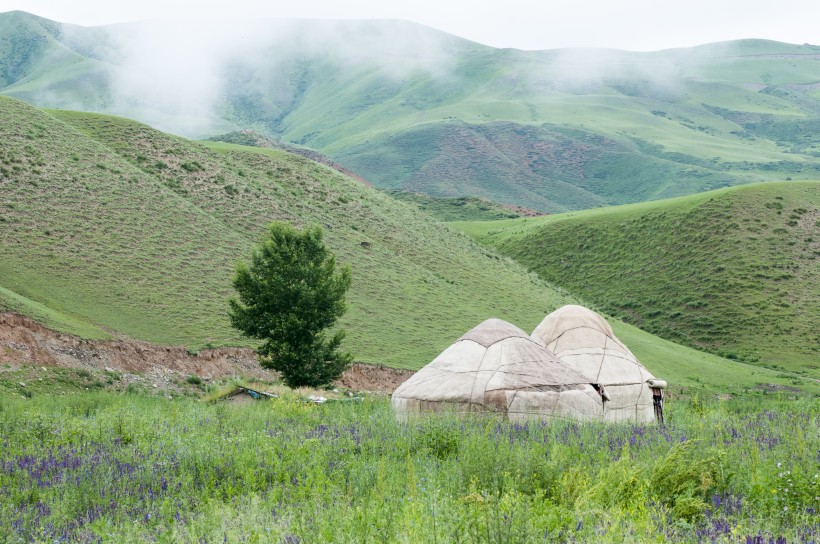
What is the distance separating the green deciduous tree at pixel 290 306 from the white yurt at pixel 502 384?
8.45m

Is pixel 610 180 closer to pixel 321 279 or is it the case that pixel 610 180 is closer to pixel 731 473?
pixel 321 279

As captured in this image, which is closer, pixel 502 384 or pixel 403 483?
pixel 403 483

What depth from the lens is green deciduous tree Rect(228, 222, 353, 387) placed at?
23.8 meters

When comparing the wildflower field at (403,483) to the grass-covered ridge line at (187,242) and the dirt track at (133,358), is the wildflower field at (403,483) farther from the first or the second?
the grass-covered ridge line at (187,242)

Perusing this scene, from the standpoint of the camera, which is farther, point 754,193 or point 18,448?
point 754,193

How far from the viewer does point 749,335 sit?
4888 cm

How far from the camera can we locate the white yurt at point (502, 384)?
14.4 metres

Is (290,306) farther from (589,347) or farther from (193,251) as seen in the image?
(193,251)

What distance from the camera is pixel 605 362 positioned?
59.9 ft

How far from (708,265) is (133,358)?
4438 centimetres

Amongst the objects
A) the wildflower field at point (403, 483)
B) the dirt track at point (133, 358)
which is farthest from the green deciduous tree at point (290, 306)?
the wildflower field at point (403, 483)

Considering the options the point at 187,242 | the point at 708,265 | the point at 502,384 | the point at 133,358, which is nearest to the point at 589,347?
the point at 502,384

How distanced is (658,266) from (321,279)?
43.0 m

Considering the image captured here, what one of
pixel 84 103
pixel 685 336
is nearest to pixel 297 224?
pixel 685 336
